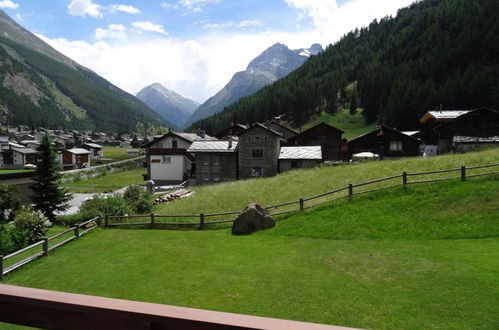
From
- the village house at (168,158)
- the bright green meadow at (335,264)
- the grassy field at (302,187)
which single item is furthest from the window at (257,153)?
the bright green meadow at (335,264)

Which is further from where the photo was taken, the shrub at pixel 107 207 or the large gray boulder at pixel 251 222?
the shrub at pixel 107 207

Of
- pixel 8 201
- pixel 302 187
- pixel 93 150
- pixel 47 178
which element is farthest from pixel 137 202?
pixel 93 150

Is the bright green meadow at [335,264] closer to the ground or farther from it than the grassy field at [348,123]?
closer to the ground

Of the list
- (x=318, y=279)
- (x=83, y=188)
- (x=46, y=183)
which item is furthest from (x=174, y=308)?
(x=83, y=188)

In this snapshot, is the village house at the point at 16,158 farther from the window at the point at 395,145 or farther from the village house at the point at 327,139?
the window at the point at 395,145

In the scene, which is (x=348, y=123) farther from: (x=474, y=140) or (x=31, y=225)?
(x=31, y=225)

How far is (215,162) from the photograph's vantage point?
51.8 metres

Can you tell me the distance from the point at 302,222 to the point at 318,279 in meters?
8.19

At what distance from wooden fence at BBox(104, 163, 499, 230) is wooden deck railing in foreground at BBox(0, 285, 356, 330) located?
20699 mm

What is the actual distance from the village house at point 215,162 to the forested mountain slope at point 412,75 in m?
61.7

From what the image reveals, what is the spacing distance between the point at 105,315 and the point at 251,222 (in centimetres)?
1948

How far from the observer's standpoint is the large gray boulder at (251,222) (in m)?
21.3

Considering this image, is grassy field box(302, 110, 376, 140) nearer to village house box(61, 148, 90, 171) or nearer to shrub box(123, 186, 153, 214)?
village house box(61, 148, 90, 171)

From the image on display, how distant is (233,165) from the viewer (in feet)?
169
